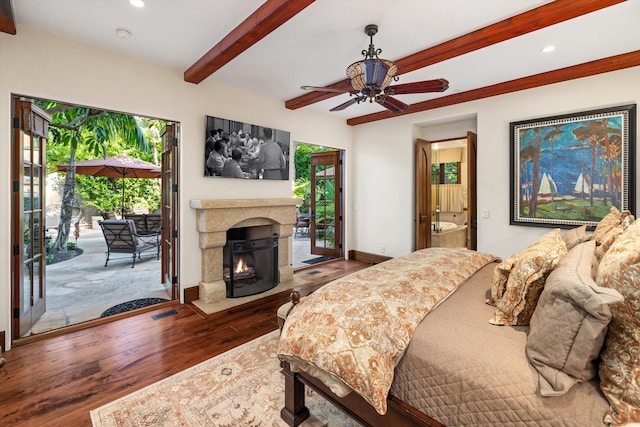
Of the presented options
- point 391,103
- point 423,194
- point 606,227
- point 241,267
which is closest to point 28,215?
point 241,267

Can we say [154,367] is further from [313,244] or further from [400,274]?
[313,244]

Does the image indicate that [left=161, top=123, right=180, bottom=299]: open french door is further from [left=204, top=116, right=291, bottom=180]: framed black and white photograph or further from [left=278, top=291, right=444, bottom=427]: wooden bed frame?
[left=278, top=291, right=444, bottom=427]: wooden bed frame

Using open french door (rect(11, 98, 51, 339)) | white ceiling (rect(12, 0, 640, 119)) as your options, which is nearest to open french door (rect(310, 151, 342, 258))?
white ceiling (rect(12, 0, 640, 119))

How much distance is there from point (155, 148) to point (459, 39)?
32.3ft

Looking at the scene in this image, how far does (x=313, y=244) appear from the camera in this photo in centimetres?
644

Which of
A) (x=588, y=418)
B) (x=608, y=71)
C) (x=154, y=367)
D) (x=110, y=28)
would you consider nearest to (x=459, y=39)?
(x=608, y=71)

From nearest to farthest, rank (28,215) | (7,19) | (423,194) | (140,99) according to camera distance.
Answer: (7,19)
(28,215)
(140,99)
(423,194)

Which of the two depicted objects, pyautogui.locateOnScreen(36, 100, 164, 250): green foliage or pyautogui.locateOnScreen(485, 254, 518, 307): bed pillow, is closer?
pyautogui.locateOnScreen(485, 254, 518, 307): bed pillow

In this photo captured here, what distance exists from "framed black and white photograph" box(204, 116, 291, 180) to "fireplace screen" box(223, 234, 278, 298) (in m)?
0.94

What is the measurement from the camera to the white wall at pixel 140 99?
→ 8.16 feet

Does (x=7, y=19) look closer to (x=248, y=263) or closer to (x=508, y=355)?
(x=248, y=263)

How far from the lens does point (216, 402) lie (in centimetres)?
190

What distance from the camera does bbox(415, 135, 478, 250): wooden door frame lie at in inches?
166

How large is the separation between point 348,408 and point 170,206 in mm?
3214
